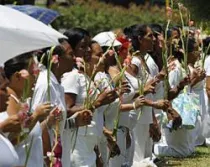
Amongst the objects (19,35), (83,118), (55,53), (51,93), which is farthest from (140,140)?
(19,35)

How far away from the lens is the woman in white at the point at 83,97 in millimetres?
6152

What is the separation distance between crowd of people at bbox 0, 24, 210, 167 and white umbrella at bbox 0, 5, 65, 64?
26 centimetres

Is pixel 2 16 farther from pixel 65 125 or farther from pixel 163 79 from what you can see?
pixel 163 79

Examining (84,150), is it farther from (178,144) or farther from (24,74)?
(178,144)

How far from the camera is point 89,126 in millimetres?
6434

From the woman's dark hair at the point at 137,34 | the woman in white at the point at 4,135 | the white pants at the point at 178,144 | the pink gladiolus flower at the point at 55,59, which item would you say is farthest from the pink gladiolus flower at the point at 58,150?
the white pants at the point at 178,144

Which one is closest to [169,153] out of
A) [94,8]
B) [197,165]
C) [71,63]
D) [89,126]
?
[197,165]

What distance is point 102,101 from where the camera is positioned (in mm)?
6262

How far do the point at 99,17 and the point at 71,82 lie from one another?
20456mm

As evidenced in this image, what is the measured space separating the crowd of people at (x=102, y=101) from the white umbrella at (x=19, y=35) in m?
0.26

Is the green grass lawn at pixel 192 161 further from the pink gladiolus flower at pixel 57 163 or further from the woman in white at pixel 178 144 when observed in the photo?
the pink gladiolus flower at pixel 57 163

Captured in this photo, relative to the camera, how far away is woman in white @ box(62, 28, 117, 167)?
615cm

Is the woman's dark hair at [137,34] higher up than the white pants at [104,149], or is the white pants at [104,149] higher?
the woman's dark hair at [137,34]

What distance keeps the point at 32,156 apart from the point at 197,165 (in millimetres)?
5427
